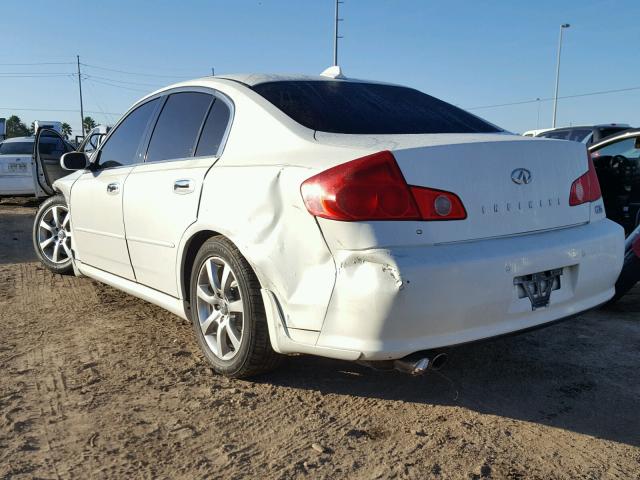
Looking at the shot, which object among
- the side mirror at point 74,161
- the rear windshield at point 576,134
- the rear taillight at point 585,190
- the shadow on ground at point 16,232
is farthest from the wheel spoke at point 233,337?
the rear windshield at point 576,134

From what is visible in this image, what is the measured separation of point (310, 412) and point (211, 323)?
2.51 feet

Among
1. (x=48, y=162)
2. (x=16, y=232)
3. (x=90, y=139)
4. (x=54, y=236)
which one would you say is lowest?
(x=16, y=232)

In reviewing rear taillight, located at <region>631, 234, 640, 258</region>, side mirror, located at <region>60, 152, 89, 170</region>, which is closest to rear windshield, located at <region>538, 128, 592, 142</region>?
rear taillight, located at <region>631, 234, 640, 258</region>

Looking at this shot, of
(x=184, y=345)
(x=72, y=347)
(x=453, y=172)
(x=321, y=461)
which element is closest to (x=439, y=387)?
(x=321, y=461)

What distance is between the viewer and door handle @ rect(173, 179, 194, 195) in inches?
125

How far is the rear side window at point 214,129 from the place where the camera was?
10.6ft

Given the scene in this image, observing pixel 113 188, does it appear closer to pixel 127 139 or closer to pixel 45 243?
pixel 127 139

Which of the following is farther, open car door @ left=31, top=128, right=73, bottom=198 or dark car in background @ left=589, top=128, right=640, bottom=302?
open car door @ left=31, top=128, right=73, bottom=198

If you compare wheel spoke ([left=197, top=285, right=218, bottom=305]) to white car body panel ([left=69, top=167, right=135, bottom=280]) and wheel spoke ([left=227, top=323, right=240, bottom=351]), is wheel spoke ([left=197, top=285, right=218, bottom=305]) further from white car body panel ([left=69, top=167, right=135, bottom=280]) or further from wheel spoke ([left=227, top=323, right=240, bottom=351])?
white car body panel ([left=69, top=167, right=135, bottom=280])

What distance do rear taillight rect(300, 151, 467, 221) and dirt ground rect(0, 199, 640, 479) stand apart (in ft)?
3.17

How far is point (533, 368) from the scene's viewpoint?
3.33m

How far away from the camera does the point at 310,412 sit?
109 inches

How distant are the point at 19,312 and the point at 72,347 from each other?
1.05 metres

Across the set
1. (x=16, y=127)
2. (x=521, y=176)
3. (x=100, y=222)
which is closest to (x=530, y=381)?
(x=521, y=176)
